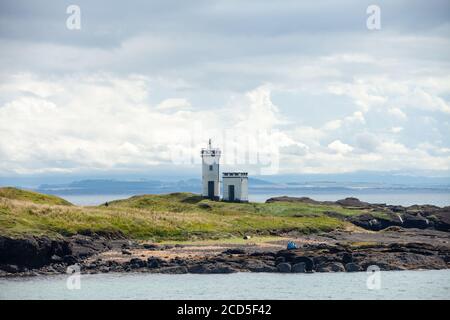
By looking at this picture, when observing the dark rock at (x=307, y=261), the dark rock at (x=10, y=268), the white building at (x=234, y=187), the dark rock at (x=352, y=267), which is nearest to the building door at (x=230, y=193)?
the white building at (x=234, y=187)

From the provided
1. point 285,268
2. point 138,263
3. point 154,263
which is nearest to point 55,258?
point 138,263

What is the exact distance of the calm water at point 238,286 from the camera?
59.3 meters

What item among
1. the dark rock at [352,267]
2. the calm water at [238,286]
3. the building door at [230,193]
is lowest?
the calm water at [238,286]

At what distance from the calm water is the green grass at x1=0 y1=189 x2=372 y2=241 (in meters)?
11.5

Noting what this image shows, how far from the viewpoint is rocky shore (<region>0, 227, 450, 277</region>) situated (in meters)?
69.9

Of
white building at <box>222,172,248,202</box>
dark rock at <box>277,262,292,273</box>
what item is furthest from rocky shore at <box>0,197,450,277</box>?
white building at <box>222,172,248,202</box>

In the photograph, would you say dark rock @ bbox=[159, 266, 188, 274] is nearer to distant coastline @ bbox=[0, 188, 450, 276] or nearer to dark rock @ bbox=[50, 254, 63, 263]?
distant coastline @ bbox=[0, 188, 450, 276]

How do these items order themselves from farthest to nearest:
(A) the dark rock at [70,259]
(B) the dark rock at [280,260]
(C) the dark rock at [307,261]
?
1. (A) the dark rock at [70,259]
2. (B) the dark rock at [280,260]
3. (C) the dark rock at [307,261]

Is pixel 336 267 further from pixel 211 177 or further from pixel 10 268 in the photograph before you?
pixel 211 177

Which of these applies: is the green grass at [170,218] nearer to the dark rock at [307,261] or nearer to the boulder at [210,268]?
the boulder at [210,268]

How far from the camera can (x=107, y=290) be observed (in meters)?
61.4

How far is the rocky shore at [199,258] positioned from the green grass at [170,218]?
122 inches
